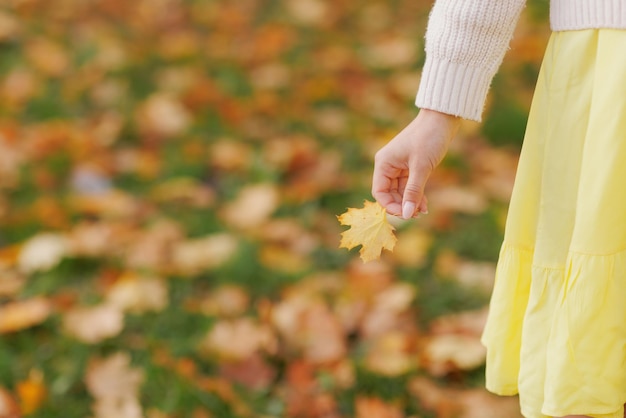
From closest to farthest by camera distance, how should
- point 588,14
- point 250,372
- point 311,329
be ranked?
point 588,14 → point 250,372 → point 311,329

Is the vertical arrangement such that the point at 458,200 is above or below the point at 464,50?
below

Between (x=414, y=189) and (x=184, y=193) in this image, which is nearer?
(x=414, y=189)

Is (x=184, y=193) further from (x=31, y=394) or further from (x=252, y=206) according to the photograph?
(x=31, y=394)

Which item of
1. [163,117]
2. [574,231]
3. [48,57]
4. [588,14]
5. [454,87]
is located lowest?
[163,117]

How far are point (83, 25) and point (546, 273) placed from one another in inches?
119

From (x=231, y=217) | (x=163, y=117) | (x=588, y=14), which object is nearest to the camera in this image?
(x=588, y=14)

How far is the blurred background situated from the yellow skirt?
666 mm

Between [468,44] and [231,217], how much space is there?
1.47 meters

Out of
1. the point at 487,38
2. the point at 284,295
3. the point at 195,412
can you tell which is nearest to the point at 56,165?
the point at 284,295

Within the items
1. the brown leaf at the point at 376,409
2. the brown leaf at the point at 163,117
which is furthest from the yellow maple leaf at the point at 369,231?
the brown leaf at the point at 163,117

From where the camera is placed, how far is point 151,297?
2.20m

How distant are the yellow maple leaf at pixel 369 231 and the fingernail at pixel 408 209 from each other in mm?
→ 52

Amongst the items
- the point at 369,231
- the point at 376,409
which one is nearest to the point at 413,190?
the point at 369,231

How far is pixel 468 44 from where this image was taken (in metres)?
1.18
